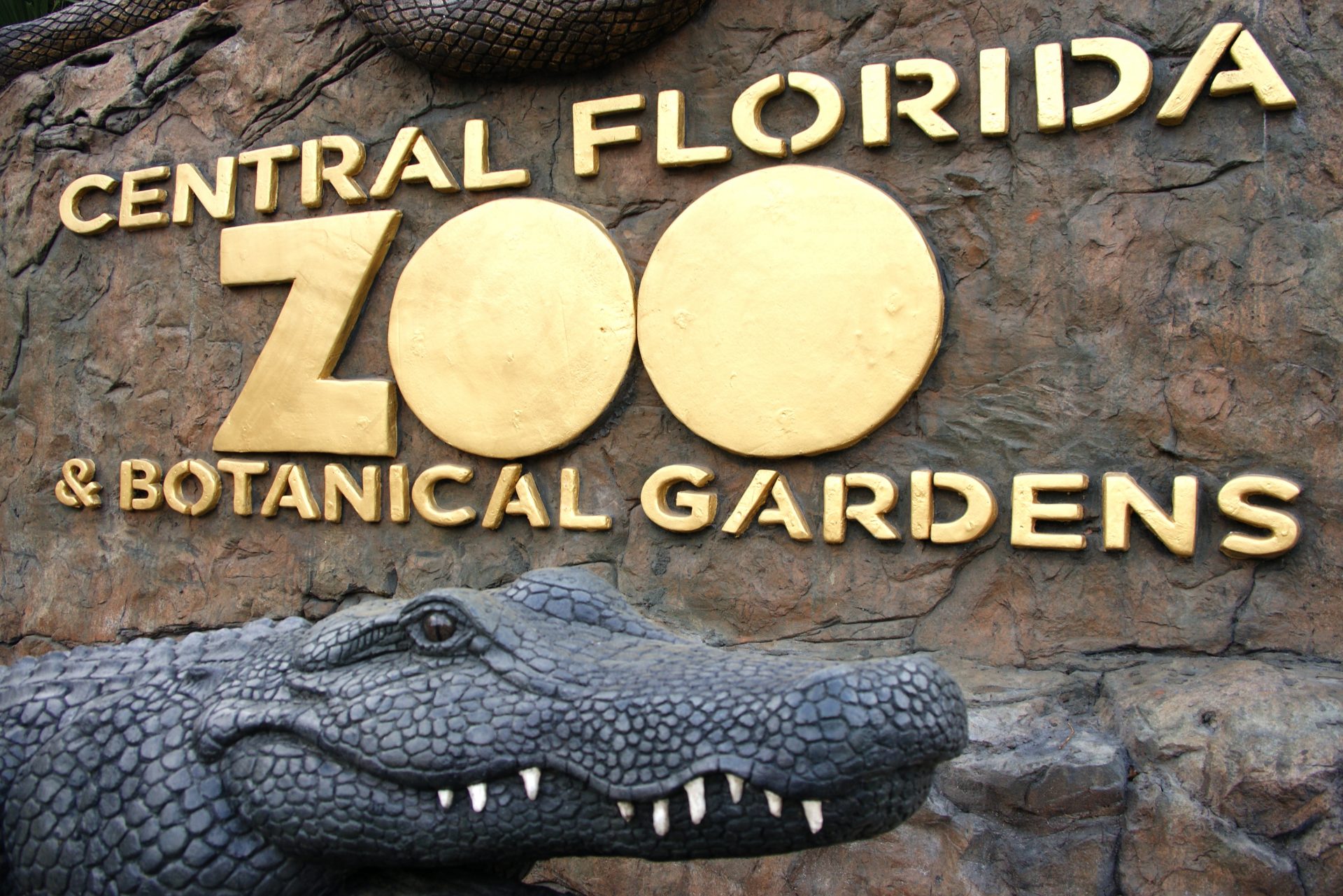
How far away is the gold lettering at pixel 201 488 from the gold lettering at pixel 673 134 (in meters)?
1.62

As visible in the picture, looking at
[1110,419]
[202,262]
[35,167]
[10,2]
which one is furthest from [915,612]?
[10,2]

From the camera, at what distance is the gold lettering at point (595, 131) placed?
94.6 inches

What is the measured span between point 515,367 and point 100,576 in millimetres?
1587

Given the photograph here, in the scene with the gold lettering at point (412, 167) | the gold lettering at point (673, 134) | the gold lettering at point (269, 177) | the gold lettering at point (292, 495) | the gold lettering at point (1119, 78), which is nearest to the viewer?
the gold lettering at point (1119, 78)

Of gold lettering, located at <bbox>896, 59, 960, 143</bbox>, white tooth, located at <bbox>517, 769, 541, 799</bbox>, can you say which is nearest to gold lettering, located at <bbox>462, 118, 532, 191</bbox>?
gold lettering, located at <bbox>896, 59, 960, 143</bbox>

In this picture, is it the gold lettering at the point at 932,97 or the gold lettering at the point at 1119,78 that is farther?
the gold lettering at the point at 932,97

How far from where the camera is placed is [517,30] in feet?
8.00

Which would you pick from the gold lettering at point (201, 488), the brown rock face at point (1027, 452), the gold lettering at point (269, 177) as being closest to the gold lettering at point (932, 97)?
the brown rock face at point (1027, 452)

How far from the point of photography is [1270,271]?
195 cm

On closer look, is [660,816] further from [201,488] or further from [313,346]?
[201,488]

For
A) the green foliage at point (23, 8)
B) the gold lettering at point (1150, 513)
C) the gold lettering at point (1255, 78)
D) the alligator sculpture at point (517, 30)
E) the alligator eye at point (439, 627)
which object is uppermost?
the green foliage at point (23, 8)

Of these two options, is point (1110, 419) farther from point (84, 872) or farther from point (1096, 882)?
point (84, 872)

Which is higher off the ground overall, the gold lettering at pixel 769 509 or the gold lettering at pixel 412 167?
the gold lettering at pixel 412 167

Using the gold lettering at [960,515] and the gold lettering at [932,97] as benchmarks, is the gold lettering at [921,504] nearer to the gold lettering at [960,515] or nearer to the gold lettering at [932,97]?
the gold lettering at [960,515]
